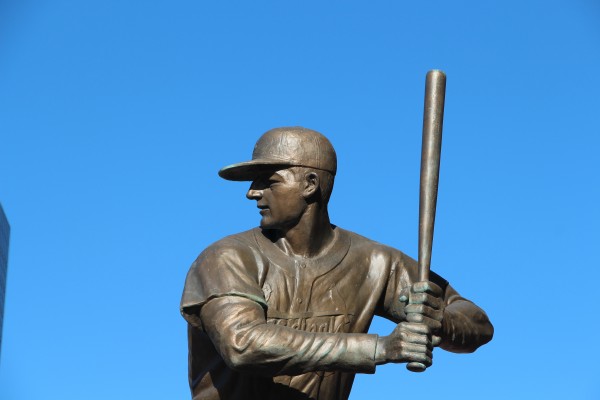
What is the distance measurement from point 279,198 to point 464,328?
1680mm

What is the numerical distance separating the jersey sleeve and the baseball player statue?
0.03ft

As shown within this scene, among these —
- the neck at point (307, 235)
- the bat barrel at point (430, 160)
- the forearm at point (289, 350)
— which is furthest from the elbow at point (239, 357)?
the bat barrel at point (430, 160)

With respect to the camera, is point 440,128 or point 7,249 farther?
point 7,249

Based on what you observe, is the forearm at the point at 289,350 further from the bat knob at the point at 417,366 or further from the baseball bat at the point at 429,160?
the baseball bat at the point at 429,160

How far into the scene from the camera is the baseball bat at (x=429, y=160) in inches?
394

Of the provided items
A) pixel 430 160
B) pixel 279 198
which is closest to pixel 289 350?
pixel 279 198

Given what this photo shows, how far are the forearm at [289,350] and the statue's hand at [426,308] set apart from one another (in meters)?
0.32

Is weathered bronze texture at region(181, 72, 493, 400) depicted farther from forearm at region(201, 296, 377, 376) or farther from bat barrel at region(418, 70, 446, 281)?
bat barrel at region(418, 70, 446, 281)

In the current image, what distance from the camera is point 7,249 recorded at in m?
94.0

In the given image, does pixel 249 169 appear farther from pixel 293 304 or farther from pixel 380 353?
pixel 380 353

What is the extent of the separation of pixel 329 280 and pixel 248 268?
26.1 inches

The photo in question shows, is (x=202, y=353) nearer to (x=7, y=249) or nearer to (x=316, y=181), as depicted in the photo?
(x=316, y=181)

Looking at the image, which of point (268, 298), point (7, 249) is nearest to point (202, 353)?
point (268, 298)

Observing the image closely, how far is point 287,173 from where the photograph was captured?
34.1ft
